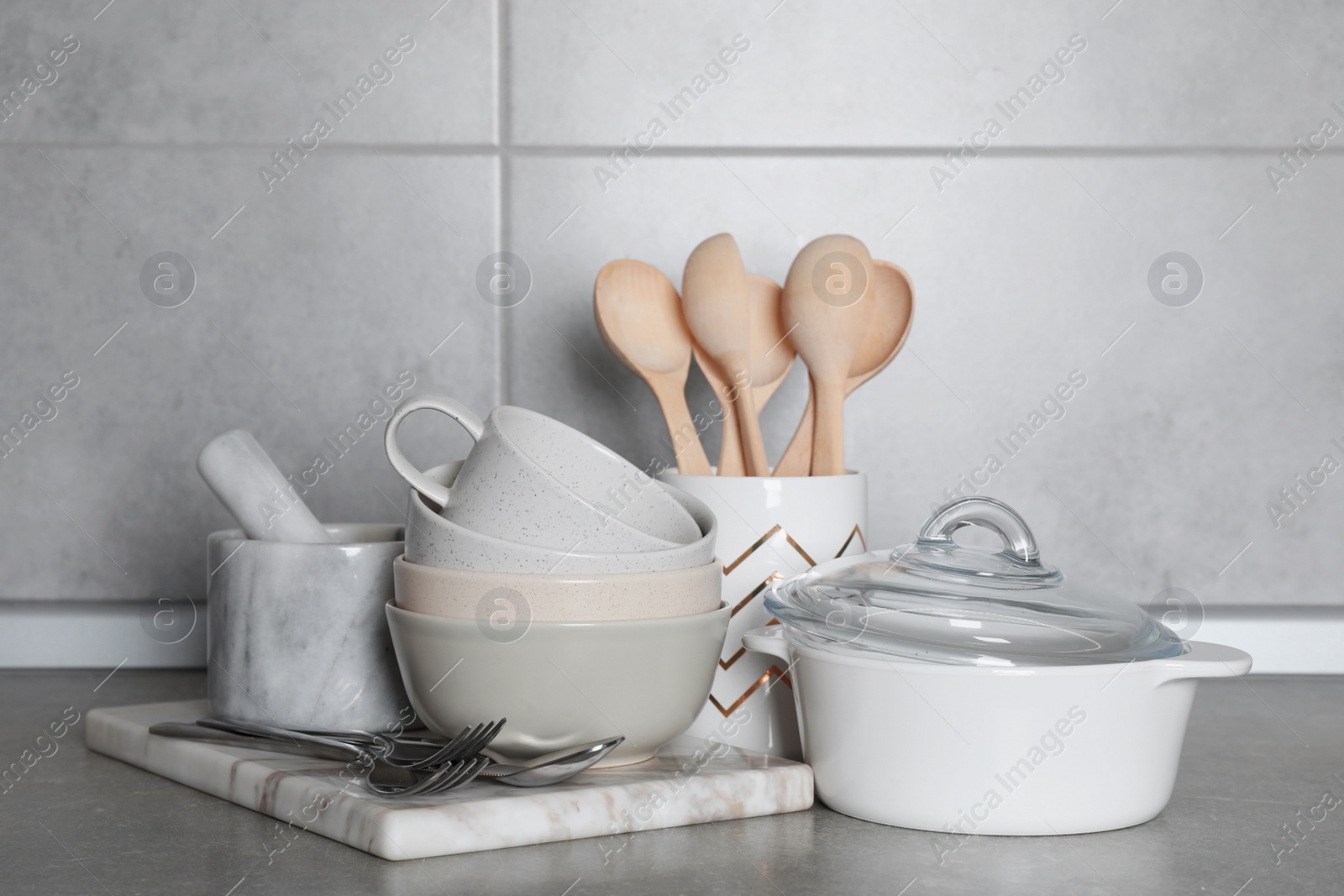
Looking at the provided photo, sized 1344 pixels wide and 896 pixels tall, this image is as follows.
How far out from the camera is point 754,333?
75 centimetres

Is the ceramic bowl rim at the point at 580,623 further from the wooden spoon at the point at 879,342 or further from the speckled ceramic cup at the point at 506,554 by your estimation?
the wooden spoon at the point at 879,342

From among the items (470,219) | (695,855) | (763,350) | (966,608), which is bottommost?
(695,855)

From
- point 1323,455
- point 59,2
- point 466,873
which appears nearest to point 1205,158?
point 1323,455

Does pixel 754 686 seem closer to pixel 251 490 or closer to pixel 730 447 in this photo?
pixel 730 447

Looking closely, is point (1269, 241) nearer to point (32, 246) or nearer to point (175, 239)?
point (175, 239)

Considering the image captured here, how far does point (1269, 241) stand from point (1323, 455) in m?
0.17

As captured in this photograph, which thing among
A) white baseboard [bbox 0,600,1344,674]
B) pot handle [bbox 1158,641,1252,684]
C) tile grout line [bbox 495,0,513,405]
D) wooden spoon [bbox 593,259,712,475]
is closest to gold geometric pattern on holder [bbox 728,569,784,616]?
wooden spoon [bbox 593,259,712,475]

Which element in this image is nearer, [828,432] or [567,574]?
[567,574]

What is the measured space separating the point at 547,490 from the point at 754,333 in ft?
0.73

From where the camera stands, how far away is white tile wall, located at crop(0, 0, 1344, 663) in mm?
929

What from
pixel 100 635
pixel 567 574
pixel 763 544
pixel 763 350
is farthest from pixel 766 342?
pixel 100 635

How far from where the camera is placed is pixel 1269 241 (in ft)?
3.14

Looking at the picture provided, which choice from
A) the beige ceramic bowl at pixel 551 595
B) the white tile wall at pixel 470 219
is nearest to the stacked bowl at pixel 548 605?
the beige ceramic bowl at pixel 551 595

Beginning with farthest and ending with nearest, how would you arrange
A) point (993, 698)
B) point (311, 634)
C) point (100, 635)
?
1. point (100, 635)
2. point (311, 634)
3. point (993, 698)
